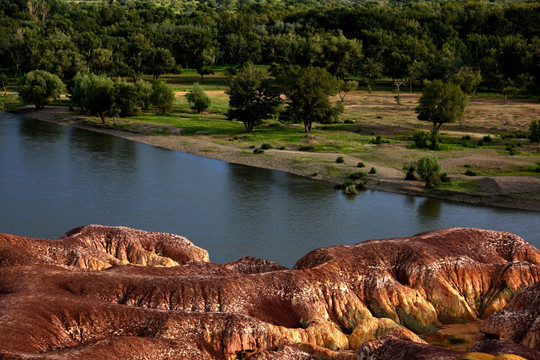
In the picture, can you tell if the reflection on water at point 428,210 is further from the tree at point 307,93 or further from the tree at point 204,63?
the tree at point 204,63

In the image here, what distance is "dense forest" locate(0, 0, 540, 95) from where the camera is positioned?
142 metres

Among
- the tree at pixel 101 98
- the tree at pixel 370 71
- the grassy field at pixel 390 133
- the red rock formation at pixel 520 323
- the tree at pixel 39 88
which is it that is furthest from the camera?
the tree at pixel 370 71

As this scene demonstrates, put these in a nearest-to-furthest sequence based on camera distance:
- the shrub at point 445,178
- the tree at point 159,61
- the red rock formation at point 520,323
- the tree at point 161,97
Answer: the red rock formation at point 520,323
the shrub at point 445,178
the tree at point 161,97
the tree at point 159,61

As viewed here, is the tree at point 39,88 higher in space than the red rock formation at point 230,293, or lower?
→ higher

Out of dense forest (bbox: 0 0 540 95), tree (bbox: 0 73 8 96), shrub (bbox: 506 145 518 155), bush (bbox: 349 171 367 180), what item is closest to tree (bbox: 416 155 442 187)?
bush (bbox: 349 171 367 180)

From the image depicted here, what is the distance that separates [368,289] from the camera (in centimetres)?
4041

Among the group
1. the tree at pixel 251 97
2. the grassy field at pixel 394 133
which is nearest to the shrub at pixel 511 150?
the grassy field at pixel 394 133

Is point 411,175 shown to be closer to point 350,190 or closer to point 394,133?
point 350,190

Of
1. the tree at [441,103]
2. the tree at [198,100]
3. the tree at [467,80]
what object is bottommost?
the tree at [198,100]

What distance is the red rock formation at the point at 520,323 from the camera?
33.0 meters

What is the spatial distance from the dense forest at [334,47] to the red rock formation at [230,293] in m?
92.0

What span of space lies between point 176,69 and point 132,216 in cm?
9517

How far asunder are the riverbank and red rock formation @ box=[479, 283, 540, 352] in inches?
1471

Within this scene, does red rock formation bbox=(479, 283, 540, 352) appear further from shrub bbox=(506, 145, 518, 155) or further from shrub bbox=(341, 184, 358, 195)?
shrub bbox=(506, 145, 518, 155)
